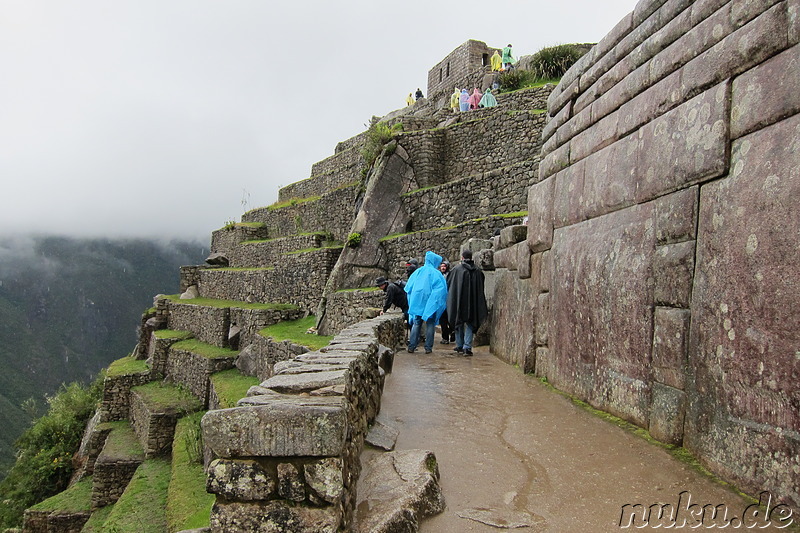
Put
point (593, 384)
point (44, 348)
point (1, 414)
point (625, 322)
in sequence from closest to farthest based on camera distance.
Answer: point (625, 322), point (593, 384), point (1, 414), point (44, 348)

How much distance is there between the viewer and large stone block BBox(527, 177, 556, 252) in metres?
6.32

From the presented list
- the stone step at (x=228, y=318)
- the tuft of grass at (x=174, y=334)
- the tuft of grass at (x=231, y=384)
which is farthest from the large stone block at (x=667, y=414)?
the tuft of grass at (x=174, y=334)

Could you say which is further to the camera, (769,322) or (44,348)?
(44,348)

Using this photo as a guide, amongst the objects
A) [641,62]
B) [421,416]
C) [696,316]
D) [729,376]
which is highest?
[641,62]

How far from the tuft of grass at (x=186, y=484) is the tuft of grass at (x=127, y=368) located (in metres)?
8.17

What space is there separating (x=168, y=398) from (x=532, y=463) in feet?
60.3

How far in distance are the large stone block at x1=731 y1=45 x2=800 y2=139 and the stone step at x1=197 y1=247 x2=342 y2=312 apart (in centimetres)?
1689

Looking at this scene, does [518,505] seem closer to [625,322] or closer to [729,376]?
[729,376]

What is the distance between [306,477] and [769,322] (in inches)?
101

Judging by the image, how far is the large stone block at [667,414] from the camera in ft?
12.1

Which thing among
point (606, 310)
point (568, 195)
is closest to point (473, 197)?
Result: point (568, 195)

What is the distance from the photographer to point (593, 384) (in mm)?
4945

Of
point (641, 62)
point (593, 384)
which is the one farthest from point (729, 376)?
point (641, 62)

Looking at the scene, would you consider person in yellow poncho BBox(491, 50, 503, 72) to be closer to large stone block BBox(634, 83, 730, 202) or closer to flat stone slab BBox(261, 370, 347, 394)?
large stone block BBox(634, 83, 730, 202)
